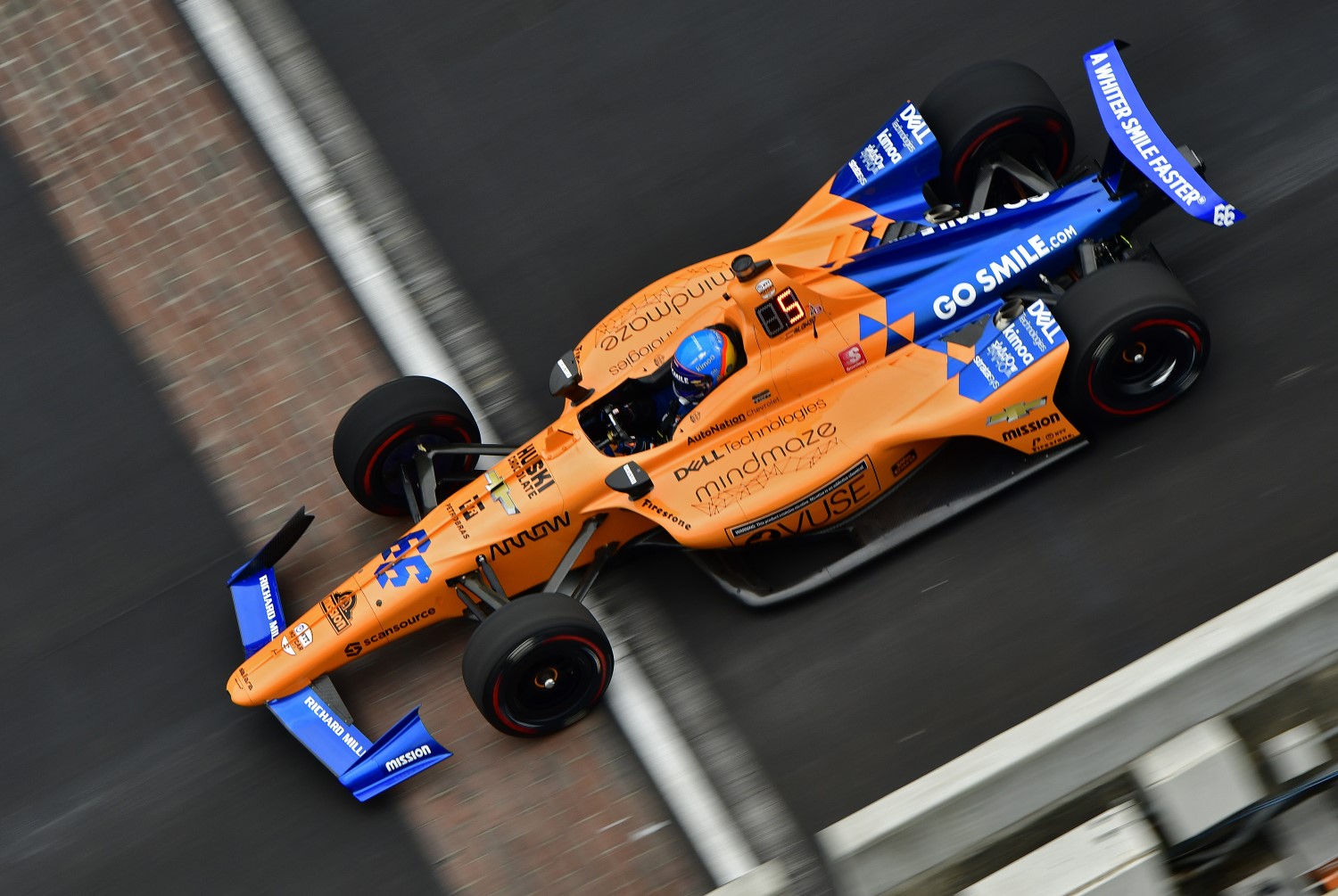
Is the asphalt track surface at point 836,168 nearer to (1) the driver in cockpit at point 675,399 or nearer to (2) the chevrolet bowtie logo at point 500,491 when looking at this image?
(1) the driver in cockpit at point 675,399

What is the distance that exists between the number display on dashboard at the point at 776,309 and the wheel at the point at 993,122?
5.66 feet

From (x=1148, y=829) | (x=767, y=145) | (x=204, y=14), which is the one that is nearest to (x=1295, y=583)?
(x=1148, y=829)

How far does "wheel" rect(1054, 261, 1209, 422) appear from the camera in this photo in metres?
7.92

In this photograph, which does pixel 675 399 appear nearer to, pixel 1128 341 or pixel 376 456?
pixel 376 456

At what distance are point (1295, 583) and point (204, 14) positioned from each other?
30.3ft

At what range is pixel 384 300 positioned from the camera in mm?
10227

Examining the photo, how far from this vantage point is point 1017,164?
9.11 metres

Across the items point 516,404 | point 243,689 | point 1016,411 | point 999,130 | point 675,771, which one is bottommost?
point 675,771

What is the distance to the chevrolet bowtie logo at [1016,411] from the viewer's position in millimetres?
8078

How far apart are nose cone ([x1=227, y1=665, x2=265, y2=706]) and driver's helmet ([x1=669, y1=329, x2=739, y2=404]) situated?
287cm

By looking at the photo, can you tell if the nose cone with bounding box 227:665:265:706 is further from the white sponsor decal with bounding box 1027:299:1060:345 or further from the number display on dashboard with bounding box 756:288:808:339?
the white sponsor decal with bounding box 1027:299:1060:345

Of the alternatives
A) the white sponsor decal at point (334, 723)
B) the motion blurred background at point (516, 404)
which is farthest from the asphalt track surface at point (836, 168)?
the white sponsor decal at point (334, 723)

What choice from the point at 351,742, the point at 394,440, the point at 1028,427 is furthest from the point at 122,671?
the point at 1028,427

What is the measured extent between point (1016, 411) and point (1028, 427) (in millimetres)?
143
